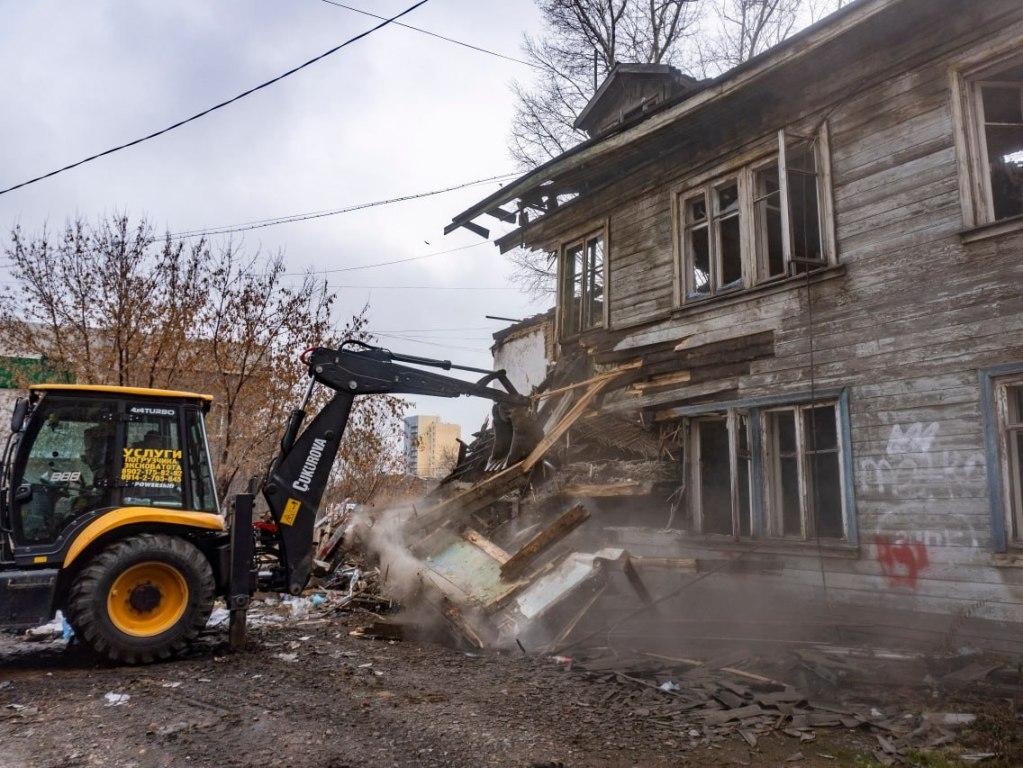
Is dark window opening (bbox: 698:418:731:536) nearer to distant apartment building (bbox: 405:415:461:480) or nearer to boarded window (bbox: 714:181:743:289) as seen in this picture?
boarded window (bbox: 714:181:743:289)

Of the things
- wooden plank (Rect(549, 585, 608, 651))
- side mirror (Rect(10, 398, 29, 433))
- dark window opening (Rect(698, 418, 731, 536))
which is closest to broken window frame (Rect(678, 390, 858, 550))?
dark window opening (Rect(698, 418, 731, 536))

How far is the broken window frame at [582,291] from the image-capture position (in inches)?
427

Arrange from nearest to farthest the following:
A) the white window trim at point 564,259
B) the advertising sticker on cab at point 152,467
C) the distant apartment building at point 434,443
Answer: the advertising sticker on cab at point 152,467 < the white window trim at point 564,259 < the distant apartment building at point 434,443

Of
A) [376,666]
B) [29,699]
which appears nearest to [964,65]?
[376,666]

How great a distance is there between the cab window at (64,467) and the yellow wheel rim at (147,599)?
2.37ft

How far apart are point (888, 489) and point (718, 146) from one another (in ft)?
15.0

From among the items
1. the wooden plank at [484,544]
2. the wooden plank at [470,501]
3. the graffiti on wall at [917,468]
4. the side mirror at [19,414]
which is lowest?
the wooden plank at [484,544]

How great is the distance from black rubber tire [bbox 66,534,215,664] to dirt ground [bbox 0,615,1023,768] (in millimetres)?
188

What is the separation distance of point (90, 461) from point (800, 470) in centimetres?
673

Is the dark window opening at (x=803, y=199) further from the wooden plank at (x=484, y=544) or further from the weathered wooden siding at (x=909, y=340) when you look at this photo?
the wooden plank at (x=484, y=544)

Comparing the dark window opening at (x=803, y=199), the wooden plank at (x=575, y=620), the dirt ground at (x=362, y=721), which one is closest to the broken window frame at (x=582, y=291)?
the dark window opening at (x=803, y=199)

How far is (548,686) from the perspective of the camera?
5602 mm

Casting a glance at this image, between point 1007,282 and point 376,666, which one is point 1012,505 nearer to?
point 1007,282

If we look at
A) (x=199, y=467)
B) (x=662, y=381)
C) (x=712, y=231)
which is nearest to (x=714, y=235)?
(x=712, y=231)
